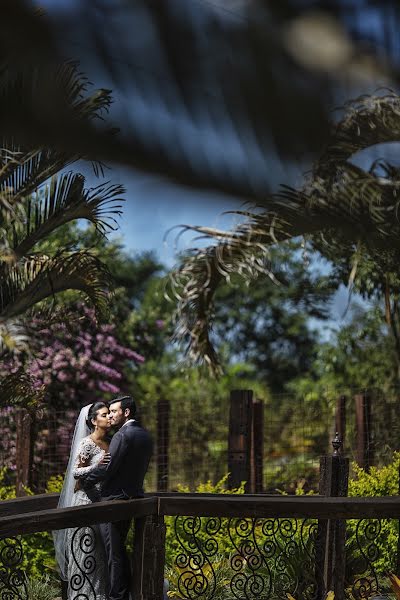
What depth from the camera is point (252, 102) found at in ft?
5.39

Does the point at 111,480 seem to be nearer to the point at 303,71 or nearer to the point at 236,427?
the point at 236,427

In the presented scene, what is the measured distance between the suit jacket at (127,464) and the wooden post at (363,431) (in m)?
4.76

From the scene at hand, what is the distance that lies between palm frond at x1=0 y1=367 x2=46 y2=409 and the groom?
123 centimetres

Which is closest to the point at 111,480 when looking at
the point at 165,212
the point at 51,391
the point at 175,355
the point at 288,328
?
the point at 165,212

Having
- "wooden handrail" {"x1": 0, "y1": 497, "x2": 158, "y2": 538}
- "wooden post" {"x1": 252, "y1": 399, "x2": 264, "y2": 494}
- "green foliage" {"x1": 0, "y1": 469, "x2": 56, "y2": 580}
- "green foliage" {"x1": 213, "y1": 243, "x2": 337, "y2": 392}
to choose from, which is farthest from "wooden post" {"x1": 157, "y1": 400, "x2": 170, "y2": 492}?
"green foliage" {"x1": 213, "y1": 243, "x2": 337, "y2": 392}

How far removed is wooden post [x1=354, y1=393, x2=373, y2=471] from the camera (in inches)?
416

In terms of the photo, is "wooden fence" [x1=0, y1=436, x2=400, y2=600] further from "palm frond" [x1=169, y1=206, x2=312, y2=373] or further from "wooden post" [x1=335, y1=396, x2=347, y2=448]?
"wooden post" [x1=335, y1=396, x2=347, y2=448]

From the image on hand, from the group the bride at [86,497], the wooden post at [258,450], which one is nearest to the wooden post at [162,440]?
the wooden post at [258,450]

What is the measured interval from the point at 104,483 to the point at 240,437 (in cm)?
367

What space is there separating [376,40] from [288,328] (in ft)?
76.3

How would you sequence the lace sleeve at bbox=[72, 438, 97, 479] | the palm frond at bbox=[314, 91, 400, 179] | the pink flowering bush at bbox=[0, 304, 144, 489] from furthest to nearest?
the pink flowering bush at bbox=[0, 304, 144, 489] → the lace sleeve at bbox=[72, 438, 97, 479] → the palm frond at bbox=[314, 91, 400, 179]

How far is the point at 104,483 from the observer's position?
6.27 m

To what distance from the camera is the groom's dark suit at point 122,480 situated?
6152mm

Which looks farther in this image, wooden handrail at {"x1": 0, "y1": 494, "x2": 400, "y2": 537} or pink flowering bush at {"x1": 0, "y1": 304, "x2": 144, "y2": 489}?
pink flowering bush at {"x1": 0, "y1": 304, "x2": 144, "y2": 489}
